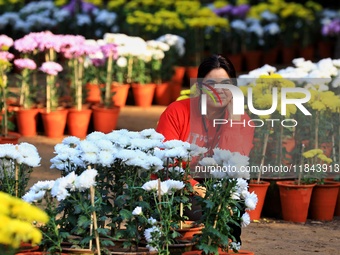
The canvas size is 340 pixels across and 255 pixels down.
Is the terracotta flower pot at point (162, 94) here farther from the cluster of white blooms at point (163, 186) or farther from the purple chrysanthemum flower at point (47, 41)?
the cluster of white blooms at point (163, 186)

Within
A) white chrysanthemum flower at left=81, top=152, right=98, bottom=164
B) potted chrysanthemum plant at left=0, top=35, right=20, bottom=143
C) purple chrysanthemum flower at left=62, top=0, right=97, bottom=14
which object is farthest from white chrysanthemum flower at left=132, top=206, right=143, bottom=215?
purple chrysanthemum flower at left=62, top=0, right=97, bottom=14

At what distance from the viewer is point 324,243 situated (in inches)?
282

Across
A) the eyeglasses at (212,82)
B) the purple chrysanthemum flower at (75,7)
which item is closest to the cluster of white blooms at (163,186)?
the eyeglasses at (212,82)

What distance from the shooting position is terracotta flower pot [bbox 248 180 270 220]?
7859 mm

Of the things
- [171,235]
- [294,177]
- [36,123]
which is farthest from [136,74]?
[171,235]

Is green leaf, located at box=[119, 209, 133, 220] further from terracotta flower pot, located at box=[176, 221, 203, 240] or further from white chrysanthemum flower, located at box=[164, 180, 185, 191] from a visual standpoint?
terracotta flower pot, located at box=[176, 221, 203, 240]

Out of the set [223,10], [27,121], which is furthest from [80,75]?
[223,10]

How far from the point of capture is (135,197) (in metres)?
5.47

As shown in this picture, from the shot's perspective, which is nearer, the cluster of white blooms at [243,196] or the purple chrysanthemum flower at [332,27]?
the cluster of white blooms at [243,196]

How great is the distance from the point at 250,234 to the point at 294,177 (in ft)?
3.46

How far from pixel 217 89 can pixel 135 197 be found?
1094 millimetres

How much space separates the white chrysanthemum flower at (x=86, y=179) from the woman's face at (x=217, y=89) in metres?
1.34

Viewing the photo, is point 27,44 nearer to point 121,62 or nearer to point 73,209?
point 121,62

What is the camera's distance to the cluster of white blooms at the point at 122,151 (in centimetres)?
532
